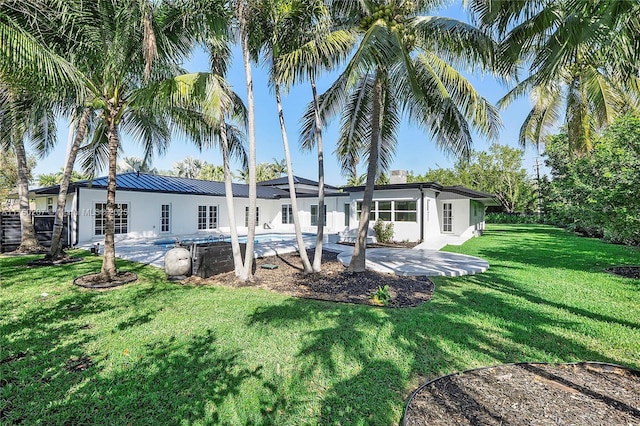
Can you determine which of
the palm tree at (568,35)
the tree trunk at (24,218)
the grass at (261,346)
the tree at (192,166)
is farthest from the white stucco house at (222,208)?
the tree at (192,166)

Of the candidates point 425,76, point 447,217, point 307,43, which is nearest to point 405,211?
point 447,217

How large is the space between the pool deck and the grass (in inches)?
59.5

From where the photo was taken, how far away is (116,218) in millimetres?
15281

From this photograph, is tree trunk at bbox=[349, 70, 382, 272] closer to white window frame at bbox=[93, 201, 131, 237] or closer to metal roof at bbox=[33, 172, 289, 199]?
metal roof at bbox=[33, 172, 289, 199]

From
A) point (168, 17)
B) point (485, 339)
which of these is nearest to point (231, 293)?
point (485, 339)

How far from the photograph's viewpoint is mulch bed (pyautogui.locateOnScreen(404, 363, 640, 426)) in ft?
9.00

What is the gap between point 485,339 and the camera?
4395 mm

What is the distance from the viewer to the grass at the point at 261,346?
2918 mm

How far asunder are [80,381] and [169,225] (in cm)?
1548

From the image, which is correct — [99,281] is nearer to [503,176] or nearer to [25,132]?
[25,132]

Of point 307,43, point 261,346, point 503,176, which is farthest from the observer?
point 503,176

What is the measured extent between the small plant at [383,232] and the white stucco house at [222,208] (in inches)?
16.8

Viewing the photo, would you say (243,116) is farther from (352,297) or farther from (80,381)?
(80,381)

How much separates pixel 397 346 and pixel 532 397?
1553 millimetres
